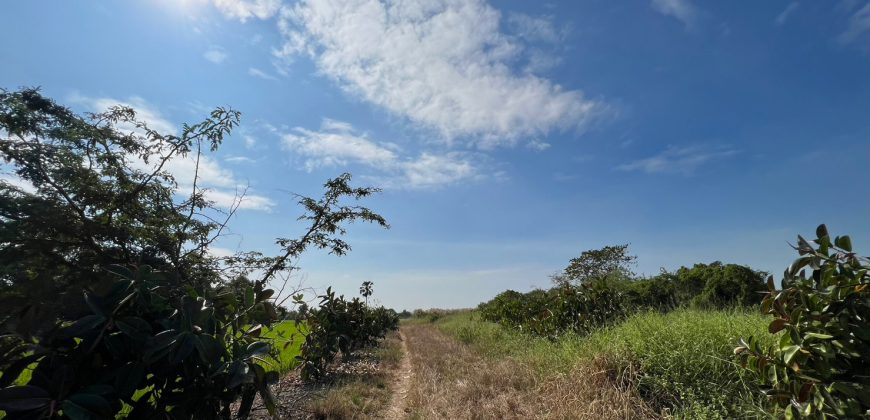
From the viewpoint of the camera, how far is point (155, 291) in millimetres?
1920

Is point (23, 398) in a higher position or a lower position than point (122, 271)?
lower

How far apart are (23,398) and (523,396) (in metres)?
4.88

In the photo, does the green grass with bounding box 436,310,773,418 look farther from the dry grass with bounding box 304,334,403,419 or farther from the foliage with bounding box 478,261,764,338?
the dry grass with bounding box 304,334,403,419

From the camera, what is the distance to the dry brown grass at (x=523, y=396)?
13.6 feet

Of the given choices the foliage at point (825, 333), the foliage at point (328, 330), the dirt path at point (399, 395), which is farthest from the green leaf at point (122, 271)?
the foliage at point (328, 330)

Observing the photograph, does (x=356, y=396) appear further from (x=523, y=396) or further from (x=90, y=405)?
(x=90, y=405)

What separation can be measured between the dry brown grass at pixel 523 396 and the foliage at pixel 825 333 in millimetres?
1593

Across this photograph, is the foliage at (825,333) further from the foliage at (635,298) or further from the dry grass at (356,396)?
the foliage at (635,298)

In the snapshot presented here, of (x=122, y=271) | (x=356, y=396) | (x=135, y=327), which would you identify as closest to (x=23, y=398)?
(x=135, y=327)

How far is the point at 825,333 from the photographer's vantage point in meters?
2.60

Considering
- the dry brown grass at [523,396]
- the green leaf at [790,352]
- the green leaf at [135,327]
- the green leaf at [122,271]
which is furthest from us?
the dry brown grass at [523,396]

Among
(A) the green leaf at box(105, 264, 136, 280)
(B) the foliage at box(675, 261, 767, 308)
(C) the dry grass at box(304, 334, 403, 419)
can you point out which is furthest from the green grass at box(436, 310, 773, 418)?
(B) the foliage at box(675, 261, 767, 308)

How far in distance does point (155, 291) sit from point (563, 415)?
12.6 feet

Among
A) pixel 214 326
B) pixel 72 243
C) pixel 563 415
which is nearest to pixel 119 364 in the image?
pixel 214 326
